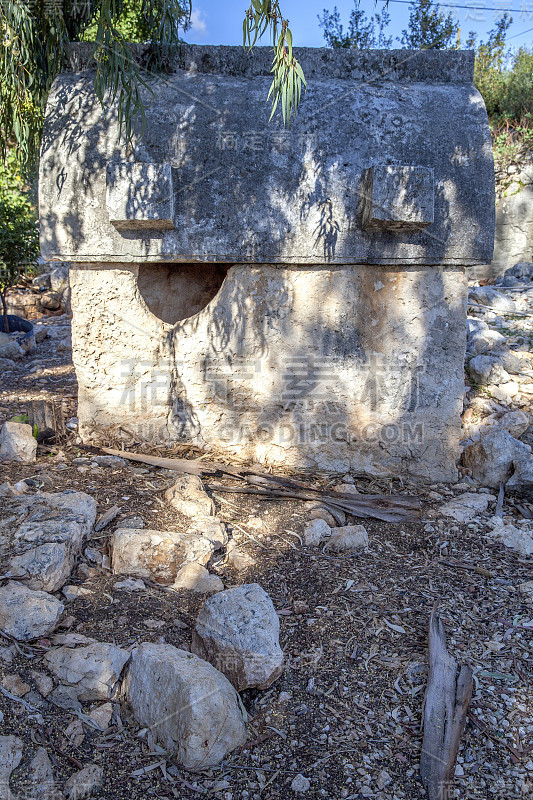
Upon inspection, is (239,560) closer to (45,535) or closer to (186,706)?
(45,535)

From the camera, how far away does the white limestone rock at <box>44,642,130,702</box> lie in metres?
1.83

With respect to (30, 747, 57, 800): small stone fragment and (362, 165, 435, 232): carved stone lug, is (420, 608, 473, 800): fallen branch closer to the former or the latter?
(30, 747, 57, 800): small stone fragment

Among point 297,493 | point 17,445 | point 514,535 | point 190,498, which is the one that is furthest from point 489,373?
point 17,445

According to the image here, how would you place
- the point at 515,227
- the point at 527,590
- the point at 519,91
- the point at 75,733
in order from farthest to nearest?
1. the point at 519,91
2. the point at 515,227
3. the point at 527,590
4. the point at 75,733

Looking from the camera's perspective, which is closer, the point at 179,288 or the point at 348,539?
the point at 348,539

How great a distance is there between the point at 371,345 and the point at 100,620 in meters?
→ 2.00

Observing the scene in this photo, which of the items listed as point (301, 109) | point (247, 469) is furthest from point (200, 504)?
point (301, 109)

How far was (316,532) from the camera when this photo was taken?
2.83 meters

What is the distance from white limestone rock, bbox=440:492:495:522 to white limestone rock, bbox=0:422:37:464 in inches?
91.0

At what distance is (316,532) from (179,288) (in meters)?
2.08

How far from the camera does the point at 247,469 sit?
3.37 m

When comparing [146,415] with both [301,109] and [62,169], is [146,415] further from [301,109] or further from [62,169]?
[301,109]

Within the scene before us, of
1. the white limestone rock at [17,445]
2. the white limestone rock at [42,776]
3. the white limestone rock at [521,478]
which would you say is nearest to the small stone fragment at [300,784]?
the white limestone rock at [42,776]

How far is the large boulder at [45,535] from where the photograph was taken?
88.3 inches
